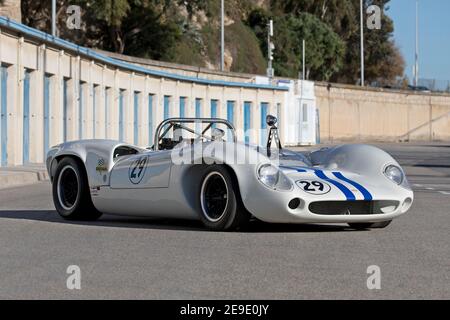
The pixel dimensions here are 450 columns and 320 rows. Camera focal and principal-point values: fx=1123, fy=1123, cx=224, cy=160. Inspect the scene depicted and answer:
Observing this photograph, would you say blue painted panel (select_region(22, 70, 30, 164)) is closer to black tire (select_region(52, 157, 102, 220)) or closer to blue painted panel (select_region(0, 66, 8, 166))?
blue painted panel (select_region(0, 66, 8, 166))

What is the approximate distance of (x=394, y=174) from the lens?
10.5 meters

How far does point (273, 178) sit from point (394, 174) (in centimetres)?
136

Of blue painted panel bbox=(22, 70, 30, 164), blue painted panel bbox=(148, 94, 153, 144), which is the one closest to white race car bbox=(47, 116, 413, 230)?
blue painted panel bbox=(22, 70, 30, 164)

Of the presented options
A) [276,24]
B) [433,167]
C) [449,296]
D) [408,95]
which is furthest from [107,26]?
[449,296]

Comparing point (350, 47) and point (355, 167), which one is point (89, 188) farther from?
point (350, 47)

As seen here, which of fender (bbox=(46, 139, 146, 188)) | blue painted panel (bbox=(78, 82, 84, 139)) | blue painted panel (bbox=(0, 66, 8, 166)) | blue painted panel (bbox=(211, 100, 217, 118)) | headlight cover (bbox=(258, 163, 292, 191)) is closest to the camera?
headlight cover (bbox=(258, 163, 292, 191))

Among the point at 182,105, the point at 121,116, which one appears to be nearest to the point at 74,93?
the point at 121,116

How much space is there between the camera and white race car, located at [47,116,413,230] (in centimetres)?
977

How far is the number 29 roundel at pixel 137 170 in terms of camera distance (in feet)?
35.6

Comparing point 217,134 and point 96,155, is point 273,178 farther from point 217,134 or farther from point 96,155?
point 96,155

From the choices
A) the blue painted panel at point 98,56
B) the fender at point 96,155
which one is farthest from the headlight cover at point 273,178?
the blue painted panel at point 98,56

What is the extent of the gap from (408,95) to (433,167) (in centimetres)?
5312

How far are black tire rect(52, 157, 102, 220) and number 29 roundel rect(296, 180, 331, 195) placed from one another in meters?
2.69

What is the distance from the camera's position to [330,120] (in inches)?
2953
